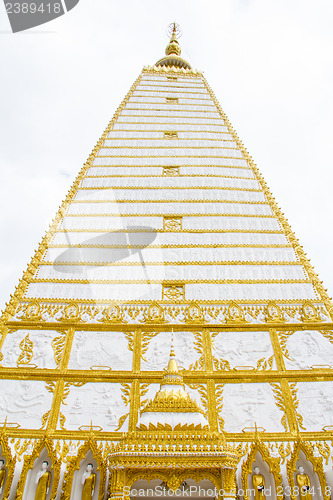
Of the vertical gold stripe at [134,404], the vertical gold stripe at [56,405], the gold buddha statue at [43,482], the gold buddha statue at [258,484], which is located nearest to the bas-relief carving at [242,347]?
the vertical gold stripe at [134,404]

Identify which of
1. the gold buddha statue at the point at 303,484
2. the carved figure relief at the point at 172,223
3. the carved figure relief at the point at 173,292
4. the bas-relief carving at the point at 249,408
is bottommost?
the gold buddha statue at the point at 303,484

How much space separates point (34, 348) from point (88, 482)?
295cm

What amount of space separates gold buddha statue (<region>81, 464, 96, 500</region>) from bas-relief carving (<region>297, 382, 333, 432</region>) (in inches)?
144

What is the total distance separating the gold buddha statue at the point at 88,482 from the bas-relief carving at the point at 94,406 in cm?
95

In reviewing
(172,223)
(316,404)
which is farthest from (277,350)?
(172,223)

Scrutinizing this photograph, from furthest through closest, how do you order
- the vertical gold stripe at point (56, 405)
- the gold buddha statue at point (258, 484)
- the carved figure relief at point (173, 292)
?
the carved figure relief at point (173, 292)
the vertical gold stripe at point (56, 405)
the gold buddha statue at point (258, 484)

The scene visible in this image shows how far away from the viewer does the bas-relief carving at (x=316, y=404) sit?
20.9 ft

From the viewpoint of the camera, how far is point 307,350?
7359 mm

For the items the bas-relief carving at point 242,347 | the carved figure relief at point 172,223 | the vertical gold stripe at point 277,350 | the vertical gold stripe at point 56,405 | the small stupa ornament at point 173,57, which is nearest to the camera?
the vertical gold stripe at point 56,405

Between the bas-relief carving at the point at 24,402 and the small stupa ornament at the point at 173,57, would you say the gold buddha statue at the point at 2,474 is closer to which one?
the bas-relief carving at the point at 24,402

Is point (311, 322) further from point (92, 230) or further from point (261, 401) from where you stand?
point (92, 230)

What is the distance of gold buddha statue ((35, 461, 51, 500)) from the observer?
17.1ft

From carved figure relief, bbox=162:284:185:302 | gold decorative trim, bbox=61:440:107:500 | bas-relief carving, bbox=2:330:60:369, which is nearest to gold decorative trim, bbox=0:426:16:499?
gold decorative trim, bbox=61:440:107:500

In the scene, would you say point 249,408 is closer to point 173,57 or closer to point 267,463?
point 267,463
